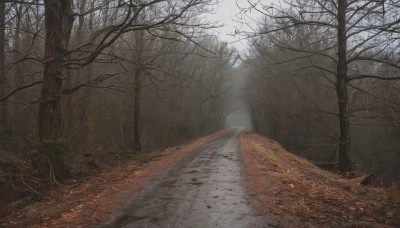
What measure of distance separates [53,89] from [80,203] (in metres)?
4.12

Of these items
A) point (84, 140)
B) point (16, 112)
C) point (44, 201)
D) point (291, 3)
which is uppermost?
point (291, 3)

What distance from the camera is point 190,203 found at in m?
7.77

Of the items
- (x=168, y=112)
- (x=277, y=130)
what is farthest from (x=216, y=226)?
(x=277, y=130)

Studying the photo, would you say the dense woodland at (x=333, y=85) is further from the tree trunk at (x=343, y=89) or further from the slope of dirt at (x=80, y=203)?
the slope of dirt at (x=80, y=203)

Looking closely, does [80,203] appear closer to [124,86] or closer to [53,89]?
[53,89]

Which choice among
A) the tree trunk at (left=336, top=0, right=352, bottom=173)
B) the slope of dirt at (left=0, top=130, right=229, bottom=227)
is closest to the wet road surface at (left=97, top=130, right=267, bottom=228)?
the slope of dirt at (left=0, top=130, right=229, bottom=227)

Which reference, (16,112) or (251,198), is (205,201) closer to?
(251,198)

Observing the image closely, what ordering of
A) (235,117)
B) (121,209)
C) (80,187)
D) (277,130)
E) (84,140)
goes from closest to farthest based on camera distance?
1. (121,209)
2. (80,187)
3. (84,140)
4. (277,130)
5. (235,117)

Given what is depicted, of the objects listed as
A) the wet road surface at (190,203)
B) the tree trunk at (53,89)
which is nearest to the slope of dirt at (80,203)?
the wet road surface at (190,203)

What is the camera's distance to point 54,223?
21.8 feet

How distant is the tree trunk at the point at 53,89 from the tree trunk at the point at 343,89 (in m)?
9.17

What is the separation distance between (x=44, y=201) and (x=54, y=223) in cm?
234

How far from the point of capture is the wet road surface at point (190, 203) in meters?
6.52

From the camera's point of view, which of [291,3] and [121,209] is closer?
[121,209]
